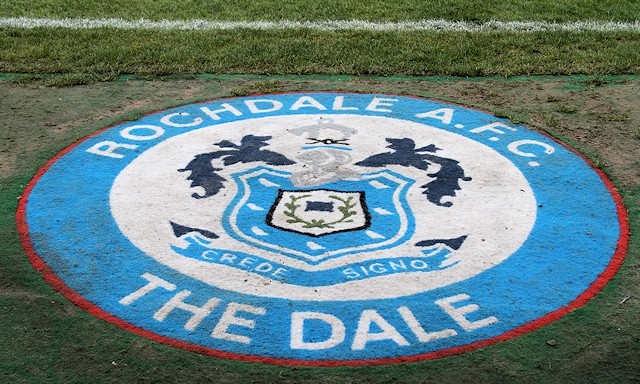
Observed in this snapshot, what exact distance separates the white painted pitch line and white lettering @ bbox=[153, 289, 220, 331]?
612 centimetres

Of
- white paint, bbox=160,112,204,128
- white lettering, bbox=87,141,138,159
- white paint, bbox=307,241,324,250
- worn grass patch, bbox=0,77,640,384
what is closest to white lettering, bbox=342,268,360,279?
white paint, bbox=307,241,324,250

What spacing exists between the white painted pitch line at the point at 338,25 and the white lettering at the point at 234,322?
6225 mm

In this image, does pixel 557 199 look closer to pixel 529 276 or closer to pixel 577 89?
pixel 529 276

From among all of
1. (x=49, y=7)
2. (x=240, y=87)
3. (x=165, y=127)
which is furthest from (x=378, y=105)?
(x=49, y=7)

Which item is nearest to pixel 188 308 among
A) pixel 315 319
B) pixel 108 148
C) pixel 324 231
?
pixel 315 319

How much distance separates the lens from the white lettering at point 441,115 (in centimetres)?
758

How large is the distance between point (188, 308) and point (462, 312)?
1.52m

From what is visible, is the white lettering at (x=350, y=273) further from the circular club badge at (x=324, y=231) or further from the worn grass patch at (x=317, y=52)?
the worn grass patch at (x=317, y=52)

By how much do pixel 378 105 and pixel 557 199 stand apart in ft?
7.67

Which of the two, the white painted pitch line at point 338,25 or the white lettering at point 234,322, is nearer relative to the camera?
the white lettering at point 234,322

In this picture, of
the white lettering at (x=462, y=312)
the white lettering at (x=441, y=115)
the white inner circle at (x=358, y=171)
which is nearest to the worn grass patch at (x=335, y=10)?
the white lettering at (x=441, y=115)

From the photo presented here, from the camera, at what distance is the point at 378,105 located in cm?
797

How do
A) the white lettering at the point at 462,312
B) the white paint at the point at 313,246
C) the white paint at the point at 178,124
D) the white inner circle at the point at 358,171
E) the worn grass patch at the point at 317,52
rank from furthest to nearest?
the worn grass patch at the point at 317,52 → the white paint at the point at 178,124 → the white paint at the point at 313,246 → the white inner circle at the point at 358,171 → the white lettering at the point at 462,312

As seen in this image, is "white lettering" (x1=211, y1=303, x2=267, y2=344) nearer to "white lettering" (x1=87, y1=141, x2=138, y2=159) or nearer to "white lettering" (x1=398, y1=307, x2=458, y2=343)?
"white lettering" (x1=398, y1=307, x2=458, y2=343)
